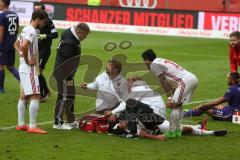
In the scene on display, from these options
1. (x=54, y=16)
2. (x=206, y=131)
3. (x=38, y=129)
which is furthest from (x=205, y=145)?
(x=54, y=16)

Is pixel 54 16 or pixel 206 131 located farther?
pixel 54 16

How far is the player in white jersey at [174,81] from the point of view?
12062 mm

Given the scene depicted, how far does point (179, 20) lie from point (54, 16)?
289 inches

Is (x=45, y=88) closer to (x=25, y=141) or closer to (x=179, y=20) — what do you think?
(x=25, y=141)

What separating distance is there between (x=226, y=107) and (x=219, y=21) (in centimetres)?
2189

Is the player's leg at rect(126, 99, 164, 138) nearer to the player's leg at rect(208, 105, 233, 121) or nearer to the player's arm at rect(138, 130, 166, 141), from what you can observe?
the player's arm at rect(138, 130, 166, 141)

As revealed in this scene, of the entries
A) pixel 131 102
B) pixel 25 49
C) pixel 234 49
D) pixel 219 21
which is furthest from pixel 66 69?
pixel 219 21

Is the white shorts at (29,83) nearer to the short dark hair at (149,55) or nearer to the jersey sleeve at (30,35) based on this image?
the jersey sleeve at (30,35)

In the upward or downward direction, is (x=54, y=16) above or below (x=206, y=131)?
above

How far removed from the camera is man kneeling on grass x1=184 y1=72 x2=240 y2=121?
14.3 metres

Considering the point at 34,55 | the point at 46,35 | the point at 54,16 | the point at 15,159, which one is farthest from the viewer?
the point at 54,16

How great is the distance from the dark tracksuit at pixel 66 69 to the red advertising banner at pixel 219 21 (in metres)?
23.2

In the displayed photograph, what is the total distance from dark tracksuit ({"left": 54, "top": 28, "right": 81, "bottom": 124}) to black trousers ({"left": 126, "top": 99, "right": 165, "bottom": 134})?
4.45ft

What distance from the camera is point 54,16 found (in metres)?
39.0
